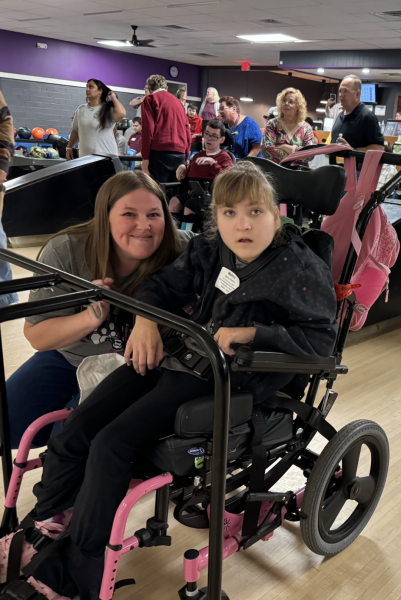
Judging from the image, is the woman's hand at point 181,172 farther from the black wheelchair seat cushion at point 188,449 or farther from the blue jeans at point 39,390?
the black wheelchair seat cushion at point 188,449

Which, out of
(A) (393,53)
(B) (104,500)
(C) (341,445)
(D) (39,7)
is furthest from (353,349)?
(A) (393,53)

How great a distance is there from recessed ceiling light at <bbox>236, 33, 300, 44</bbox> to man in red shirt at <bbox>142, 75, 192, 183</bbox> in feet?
20.1

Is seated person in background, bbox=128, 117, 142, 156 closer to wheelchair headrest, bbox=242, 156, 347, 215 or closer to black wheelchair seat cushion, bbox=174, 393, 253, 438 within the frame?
wheelchair headrest, bbox=242, 156, 347, 215

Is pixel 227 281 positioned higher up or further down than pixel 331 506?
higher up

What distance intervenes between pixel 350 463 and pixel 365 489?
0.50ft

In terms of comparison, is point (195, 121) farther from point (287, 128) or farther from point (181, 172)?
point (287, 128)

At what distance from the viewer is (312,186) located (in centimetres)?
162

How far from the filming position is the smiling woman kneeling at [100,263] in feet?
5.11

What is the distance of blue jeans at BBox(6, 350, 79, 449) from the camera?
1.76 meters

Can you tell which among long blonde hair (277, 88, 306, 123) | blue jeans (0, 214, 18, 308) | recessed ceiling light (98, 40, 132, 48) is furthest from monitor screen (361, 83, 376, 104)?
blue jeans (0, 214, 18, 308)

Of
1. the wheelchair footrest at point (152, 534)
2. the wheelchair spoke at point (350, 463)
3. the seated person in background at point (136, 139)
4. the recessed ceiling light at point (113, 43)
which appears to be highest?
the recessed ceiling light at point (113, 43)

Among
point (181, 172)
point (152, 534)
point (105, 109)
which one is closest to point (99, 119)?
point (105, 109)

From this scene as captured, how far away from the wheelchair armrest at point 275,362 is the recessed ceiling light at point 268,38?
10223 millimetres

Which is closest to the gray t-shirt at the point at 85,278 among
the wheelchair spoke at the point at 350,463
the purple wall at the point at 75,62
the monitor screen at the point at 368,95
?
the wheelchair spoke at the point at 350,463
